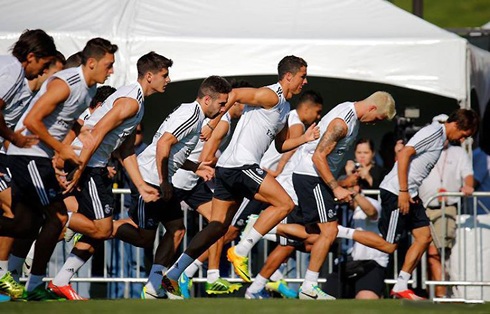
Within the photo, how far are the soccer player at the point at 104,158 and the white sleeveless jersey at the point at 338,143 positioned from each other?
1923mm

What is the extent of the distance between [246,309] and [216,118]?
9.20 feet

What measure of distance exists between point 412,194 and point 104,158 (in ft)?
11.6

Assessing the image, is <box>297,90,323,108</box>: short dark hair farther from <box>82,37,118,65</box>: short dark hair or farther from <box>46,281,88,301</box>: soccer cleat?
<box>46,281,88,301</box>: soccer cleat

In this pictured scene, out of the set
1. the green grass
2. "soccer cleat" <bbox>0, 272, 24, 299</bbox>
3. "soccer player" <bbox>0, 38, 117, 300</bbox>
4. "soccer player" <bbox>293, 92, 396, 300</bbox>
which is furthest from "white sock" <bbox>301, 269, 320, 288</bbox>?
the green grass

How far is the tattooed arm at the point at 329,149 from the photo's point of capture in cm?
984

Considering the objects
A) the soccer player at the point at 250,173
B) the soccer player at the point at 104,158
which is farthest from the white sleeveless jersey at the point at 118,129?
the soccer player at the point at 250,173

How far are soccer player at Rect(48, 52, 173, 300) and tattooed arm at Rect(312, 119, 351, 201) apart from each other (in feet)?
5.88

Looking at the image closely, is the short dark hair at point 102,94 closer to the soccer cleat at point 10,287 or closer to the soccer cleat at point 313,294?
the soccer cleat at point 10,287

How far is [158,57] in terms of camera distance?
899cm

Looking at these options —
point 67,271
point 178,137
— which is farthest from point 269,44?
point 67,271

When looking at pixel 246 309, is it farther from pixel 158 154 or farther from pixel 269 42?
pixel 269 42

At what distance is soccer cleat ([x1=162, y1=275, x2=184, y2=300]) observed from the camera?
906 centimetres

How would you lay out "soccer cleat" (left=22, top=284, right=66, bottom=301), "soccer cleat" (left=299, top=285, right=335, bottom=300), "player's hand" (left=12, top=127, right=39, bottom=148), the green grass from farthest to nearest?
the green grass
"soccer cleat" (left=299, top=285, right=335, bottom=300)
"soccer cleat" (left=22, top=284, right=66, bottom=301)
"player's hand" (left=12, top=127, right=39, bottom=148)

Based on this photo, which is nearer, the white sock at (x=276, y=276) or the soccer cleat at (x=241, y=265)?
the soccer cleat at (x=241, y=265)
